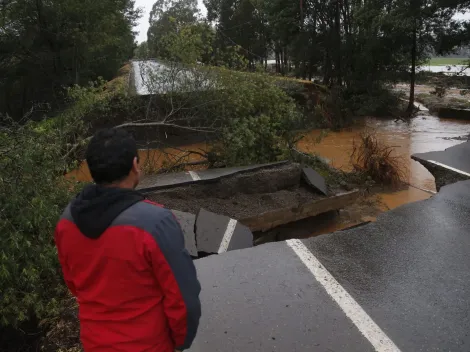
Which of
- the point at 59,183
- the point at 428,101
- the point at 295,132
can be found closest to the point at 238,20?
the point at 428,101

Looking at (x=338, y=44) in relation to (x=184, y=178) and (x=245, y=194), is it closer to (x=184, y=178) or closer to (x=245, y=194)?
(x=245, y=194)

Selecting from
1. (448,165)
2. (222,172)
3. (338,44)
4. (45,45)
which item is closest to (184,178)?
(222,172)

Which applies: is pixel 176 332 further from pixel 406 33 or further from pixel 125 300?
pixel 406 33

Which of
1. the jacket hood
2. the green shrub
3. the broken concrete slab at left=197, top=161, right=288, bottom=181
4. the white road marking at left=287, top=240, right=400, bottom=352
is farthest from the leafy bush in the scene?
the green shrub

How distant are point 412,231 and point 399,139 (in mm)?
13488

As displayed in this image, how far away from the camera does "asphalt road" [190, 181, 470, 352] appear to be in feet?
Result: 8.69

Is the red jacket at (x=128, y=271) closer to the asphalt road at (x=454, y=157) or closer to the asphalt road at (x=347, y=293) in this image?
the asphalt road at (x=347, y=293)

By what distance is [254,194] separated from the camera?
7.56 meters

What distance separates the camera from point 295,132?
32.7ft

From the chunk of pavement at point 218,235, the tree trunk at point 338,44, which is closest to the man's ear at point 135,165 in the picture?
the chunk of pavement at point 218,235

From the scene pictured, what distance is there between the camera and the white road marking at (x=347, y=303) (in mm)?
2588

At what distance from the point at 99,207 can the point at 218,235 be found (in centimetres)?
334

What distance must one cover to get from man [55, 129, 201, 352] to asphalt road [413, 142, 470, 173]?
19.7 ft

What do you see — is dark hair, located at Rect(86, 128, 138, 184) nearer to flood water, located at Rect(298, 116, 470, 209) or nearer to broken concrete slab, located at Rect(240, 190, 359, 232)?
broken concrete slab, located at Rect(240, 190, 359, 232)
